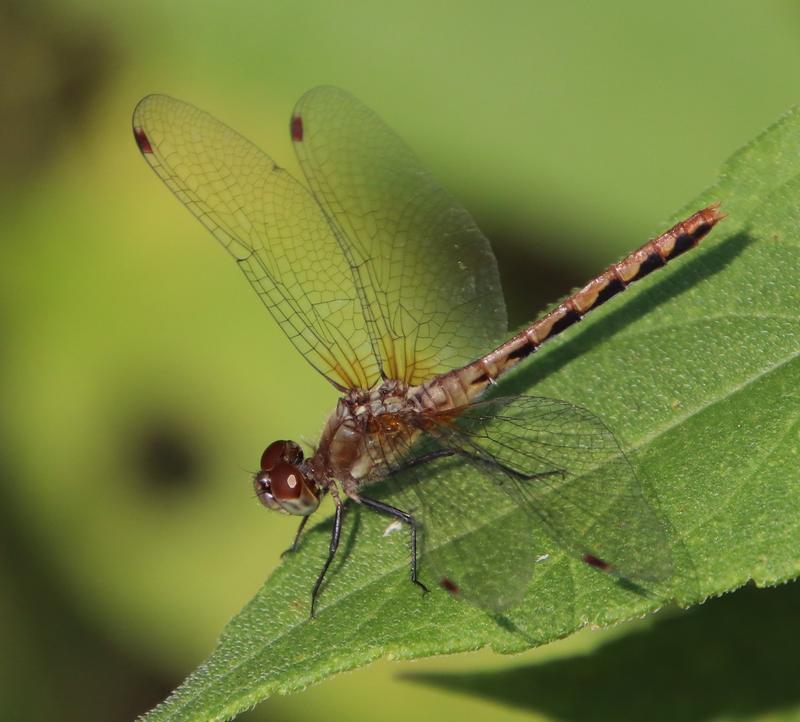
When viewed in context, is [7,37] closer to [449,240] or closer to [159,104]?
[159,104]

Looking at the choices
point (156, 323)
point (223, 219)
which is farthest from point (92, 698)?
point (223, 219)

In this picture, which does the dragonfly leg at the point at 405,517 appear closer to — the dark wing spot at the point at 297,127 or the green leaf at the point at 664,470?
the green leaf at the point at 664,470

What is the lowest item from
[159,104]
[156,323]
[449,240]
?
[449,240]

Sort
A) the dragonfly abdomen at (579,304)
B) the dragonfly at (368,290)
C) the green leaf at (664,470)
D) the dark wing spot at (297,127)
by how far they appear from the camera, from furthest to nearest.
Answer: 1. the dark wing spot at (297,127)
2. the dragonfly at (368,290)
3. the dragonfly abdomen at (579,304)
4. the green leaf at (664,470)

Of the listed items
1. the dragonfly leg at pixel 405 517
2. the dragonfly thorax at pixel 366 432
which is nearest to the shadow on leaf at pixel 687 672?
the dragonfly leg at pixel 405 517

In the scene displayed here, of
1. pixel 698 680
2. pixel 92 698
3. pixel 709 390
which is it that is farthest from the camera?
pixel 92 698
